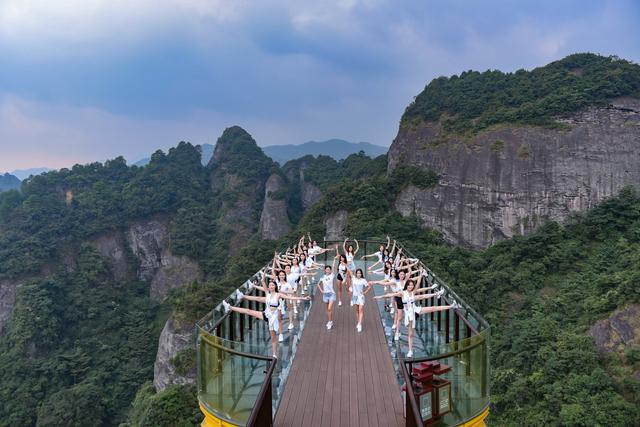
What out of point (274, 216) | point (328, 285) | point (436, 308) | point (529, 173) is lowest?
point (274, 216)

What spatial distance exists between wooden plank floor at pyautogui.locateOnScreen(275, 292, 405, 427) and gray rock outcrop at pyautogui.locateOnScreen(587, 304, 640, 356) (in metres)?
19.3

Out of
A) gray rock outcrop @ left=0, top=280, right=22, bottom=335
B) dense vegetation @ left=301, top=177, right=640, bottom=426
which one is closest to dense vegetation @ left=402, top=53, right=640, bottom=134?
dense vegetation @ left=301, top=177, right=640, bottom=426

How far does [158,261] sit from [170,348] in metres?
33.7

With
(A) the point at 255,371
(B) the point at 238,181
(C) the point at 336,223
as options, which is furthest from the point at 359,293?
(B) the point at 238,181

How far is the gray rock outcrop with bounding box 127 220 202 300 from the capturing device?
59.2 metres

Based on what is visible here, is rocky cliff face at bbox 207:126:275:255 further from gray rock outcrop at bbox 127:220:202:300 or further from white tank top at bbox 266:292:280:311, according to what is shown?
white tank top at bbox 266:292:280:311

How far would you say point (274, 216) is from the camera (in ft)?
213

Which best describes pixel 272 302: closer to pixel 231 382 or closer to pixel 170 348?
pixel 231 382

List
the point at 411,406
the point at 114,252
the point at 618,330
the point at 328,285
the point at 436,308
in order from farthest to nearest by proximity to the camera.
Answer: the point at 114,252, the point at 618,330, the point at 328,285, the point at 436,308, the point at 411,406

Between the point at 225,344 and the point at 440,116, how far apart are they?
45759 mm

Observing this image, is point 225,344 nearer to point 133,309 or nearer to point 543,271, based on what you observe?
point 543,271

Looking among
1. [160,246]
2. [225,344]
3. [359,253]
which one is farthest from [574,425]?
[160,246]

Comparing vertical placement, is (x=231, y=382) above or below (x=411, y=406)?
below

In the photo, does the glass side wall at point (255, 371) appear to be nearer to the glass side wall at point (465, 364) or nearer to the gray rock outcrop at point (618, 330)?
the glass side wall at point (465, 364)
